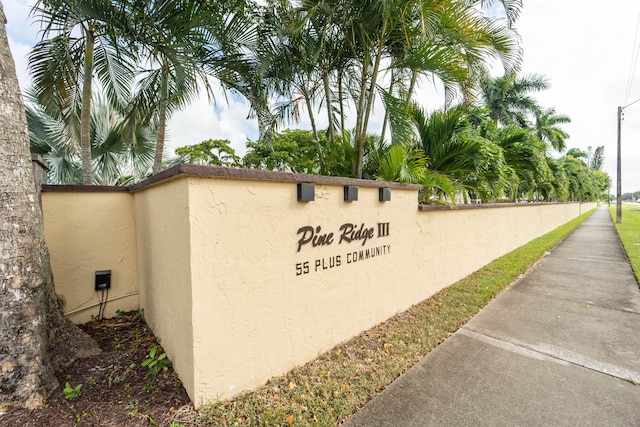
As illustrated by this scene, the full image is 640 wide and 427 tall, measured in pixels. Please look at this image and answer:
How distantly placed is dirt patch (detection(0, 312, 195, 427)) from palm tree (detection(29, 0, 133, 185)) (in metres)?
2.99

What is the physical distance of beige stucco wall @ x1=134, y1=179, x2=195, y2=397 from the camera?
82.4 inches

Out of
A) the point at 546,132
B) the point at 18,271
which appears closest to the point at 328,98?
the point at 18,271

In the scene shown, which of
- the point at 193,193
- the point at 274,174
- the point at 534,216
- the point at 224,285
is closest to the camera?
the point at 193,193

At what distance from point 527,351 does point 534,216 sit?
10.9m

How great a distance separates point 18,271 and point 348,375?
9.10ft

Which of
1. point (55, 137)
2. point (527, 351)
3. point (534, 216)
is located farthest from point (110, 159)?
point (534, 216)

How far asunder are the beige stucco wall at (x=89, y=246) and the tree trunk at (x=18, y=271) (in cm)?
112

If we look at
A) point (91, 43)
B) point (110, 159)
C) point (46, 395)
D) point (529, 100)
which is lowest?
point (46, 395)

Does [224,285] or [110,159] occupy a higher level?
[110,159]

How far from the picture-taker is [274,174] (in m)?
2.39

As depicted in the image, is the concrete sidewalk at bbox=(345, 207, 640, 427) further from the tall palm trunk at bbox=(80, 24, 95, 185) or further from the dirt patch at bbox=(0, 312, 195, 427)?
the tall palm trunk at bbox=(80, 24, 95, 185)

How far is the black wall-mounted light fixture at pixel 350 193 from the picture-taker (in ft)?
10.0

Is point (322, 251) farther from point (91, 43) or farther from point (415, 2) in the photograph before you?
point (91, 43)

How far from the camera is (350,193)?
121 inches
